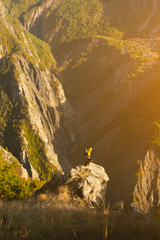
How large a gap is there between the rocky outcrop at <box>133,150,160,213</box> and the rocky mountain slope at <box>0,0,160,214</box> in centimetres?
24

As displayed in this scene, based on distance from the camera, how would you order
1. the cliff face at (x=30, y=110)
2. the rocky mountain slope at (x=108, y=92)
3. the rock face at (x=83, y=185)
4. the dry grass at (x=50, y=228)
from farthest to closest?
1. the cliff face at (x=30, y=110)
2. the rocky mountain slope at (x=108, y=92)
3. the rock face at (x=83, y=185)
4. the dry grass at (x=50, y=228)

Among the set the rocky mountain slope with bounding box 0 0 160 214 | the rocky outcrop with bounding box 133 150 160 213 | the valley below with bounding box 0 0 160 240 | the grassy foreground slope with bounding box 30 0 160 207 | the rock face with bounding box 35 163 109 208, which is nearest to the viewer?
the rock face with bounding box 35 163 109 208

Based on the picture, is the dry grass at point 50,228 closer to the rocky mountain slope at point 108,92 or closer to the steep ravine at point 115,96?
the rocky mountain slope at point 108,92

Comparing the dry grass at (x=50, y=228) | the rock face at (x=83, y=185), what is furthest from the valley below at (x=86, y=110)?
the dry grass at (x=50, y=228)

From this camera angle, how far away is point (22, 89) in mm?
59500

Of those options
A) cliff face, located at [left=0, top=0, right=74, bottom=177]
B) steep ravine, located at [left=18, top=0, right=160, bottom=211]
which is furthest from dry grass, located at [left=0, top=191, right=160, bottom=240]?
cliff face, located at [left=0, top=0, right=74, bottom=177]

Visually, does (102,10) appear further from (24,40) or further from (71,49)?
(24,40)

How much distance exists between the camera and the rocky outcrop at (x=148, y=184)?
3359 cm

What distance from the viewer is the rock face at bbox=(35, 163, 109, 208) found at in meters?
17.5

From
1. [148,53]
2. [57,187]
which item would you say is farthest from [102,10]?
[57,187]

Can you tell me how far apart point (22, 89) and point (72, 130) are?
Result: 77.2 ft

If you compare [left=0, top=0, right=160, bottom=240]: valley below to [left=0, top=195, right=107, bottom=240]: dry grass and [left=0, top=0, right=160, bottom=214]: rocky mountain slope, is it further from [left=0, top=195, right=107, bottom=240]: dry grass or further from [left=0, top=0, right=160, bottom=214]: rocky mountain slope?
[left=0, top=195, right=107, bottom=240]: dry grass

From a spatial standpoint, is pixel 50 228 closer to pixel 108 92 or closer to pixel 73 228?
pixel 73 228

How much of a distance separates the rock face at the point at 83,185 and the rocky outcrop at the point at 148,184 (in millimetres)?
14616
